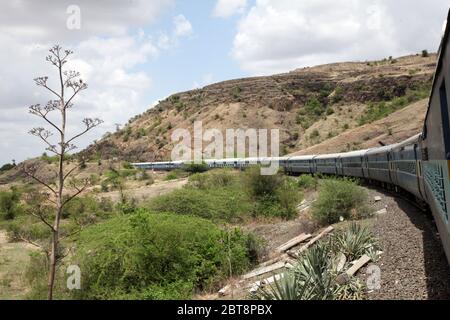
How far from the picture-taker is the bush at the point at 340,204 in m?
19.4

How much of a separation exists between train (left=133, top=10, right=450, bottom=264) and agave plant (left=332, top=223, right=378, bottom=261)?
169 cm

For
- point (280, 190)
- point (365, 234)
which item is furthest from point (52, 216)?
point (365, 234)

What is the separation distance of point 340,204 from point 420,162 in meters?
5.00

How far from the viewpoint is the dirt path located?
934 cm

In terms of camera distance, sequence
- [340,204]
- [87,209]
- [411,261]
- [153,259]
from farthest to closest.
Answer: [87,209] → [340,204] → [153,259] → [411,261]

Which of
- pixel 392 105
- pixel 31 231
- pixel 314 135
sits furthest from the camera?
pixel 314 135

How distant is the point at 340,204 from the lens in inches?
773

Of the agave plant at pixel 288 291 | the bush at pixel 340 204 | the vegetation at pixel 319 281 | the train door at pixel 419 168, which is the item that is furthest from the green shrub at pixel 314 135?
the agave plant at pixel 288 291

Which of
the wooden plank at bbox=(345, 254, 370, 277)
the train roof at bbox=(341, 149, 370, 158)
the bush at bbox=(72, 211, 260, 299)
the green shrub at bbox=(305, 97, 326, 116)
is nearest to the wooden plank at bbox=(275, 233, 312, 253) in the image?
the bush at bbox=(72, 211, 260, 299)

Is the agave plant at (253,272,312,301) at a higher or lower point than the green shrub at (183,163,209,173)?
lower

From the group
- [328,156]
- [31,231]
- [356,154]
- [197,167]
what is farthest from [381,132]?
[31,231]

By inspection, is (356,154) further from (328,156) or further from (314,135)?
(314,135)

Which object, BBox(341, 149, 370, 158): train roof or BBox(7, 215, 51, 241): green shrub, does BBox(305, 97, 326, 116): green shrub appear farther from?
BBox(7, 215, 51, 241): green shrub

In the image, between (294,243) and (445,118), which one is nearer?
(445,118)
